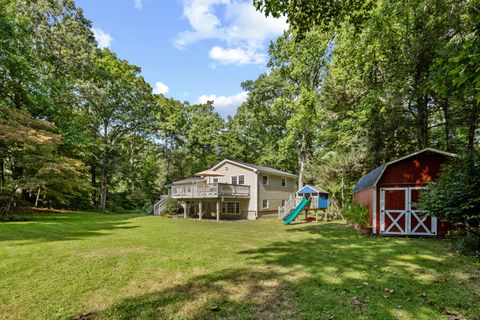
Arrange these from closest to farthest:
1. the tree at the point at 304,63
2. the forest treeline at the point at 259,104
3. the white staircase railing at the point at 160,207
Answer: the forest treeline at the point at 259,104
the tree at the point at 304,63
the white staircase railing at the point at 160,207

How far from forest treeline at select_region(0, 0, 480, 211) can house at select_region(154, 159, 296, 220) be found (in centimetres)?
356

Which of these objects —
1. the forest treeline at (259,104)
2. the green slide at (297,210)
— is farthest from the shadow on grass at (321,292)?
the green slide at (297,210)

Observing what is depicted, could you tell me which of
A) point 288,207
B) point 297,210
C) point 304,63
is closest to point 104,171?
point 288,207

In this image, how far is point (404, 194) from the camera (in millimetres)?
10984

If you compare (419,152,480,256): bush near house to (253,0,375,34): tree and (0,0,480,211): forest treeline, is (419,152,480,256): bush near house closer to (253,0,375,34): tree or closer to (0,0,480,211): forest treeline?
(0,0,480,211): forest treeline

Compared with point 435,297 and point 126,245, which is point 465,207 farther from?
point 126,245

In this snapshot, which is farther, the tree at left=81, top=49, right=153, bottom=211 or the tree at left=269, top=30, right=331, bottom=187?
the tree at left=81, top=49, right=153, bottom=211

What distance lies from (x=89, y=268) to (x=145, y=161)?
30175mm

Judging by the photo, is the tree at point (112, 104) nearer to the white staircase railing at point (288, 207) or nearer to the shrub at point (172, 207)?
the shrub at point (172, 207)

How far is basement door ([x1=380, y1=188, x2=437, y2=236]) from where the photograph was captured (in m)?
10.6

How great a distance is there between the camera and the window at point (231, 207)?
2361cm

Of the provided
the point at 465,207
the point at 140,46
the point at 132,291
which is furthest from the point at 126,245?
the point at 140,46

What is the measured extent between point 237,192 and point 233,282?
55.1 feet

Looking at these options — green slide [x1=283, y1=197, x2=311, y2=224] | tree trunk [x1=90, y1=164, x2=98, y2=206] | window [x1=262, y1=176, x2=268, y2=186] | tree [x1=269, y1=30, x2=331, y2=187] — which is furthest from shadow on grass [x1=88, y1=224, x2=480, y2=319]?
tree trunk [x1=90, y1=164, x2=98, y2=206]
